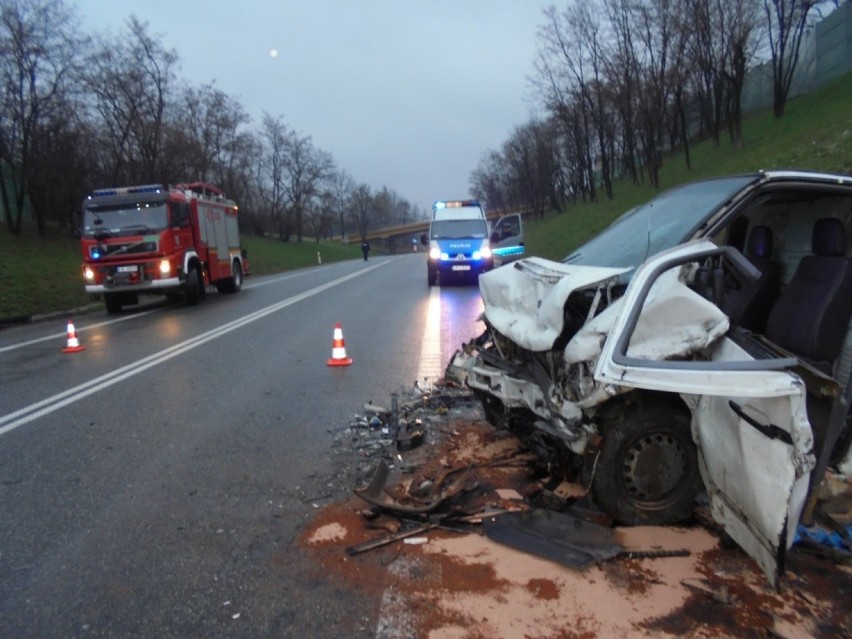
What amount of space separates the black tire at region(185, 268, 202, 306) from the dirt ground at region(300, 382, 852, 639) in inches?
577

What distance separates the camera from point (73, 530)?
158 inches

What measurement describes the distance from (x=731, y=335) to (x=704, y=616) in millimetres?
1295

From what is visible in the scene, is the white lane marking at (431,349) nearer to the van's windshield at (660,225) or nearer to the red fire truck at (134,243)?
the van's windshield at (660,225)

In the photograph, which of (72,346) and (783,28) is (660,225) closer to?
(72,346)

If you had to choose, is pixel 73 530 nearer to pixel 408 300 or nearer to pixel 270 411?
pixel 270 411

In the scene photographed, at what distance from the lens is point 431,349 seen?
958cm

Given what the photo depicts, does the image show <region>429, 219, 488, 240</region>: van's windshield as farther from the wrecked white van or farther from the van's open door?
the wrecked white van

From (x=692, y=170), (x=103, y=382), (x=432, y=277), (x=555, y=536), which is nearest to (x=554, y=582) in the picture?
(x=555, y=536)

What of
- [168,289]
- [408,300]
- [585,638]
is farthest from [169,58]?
[585,638]

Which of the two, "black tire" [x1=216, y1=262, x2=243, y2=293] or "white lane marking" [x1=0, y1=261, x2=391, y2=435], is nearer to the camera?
"white lane marking" [x1=0, y1=261, x2=391, y2=435]

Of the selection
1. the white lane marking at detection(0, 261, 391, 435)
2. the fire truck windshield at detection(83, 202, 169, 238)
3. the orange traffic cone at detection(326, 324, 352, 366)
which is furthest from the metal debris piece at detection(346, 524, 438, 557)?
the fire truck windshield at detection(83, 202, 169, 238)

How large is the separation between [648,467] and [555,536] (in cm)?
66

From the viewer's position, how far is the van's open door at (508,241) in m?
27.7

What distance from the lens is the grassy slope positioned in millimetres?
18047
